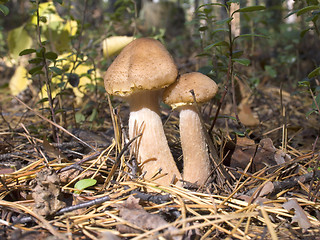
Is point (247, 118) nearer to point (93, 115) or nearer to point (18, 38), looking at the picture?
point (93, 115)

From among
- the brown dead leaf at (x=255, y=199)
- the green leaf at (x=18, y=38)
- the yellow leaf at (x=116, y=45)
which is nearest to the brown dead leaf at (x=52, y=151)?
the brown dead leaf at (x=255, y=199)

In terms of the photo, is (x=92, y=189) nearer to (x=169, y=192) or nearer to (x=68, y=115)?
(x=169, y=192)

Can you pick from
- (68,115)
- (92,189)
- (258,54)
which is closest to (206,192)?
(92,189)

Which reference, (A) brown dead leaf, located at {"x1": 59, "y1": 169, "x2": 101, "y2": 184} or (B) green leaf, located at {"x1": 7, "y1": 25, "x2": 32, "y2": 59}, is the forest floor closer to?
(A) brown dead leaf, located at {"x1": 59, "y1": 169, "x2": 101, "y2": 184}

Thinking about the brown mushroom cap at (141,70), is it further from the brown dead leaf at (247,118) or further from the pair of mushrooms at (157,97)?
the brown dead leaf at (247,118)

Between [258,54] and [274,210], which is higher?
[258,54]

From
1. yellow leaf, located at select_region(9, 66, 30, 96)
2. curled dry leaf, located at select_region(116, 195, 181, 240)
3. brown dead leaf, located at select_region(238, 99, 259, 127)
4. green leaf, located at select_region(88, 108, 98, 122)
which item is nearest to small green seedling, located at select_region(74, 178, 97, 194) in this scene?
curled dry leaf, located at select_region(116, 195, 181, 240)
